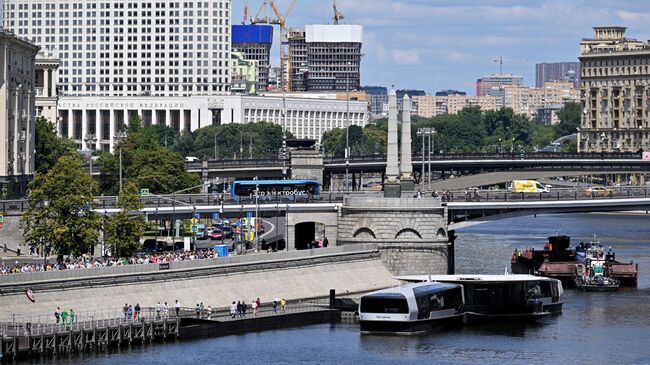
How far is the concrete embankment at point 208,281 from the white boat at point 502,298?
709cm

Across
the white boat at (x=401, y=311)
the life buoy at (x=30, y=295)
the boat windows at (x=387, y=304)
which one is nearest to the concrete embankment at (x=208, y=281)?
the life buoy at (x=30, y=295)

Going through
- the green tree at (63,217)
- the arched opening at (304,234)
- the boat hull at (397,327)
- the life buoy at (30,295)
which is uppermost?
the green tree at (63,217)

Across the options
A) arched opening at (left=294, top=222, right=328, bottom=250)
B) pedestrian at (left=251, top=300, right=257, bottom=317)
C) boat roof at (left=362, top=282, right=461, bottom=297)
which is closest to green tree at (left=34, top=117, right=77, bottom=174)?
arched opening at (left=294, top=222, right=328, bottom=250)

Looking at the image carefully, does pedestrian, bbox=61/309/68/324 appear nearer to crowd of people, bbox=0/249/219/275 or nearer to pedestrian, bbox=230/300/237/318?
crowd of people, bbox=0/249/219/275

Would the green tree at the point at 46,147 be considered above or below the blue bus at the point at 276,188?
above

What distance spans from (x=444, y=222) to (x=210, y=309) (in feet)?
93.5

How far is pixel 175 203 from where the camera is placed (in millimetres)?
137250

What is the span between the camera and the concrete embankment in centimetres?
9981

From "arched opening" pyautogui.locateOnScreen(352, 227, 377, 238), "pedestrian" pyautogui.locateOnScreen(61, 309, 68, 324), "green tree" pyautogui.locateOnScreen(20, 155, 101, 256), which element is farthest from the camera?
"arched opening" pyautogui.locateOnScreen(352, 227, 377, 238)

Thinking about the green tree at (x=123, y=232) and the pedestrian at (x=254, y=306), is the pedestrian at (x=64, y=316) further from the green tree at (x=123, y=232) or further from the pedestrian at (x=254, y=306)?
the green tree at (x=123, y=232)

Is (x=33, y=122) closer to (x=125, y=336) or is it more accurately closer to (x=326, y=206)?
(x=326, y=206)

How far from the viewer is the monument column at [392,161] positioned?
443ft

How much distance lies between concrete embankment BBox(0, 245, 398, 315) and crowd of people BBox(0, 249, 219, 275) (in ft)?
6.39

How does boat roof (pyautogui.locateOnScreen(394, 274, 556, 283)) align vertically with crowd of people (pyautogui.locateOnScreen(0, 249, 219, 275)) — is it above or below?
below
